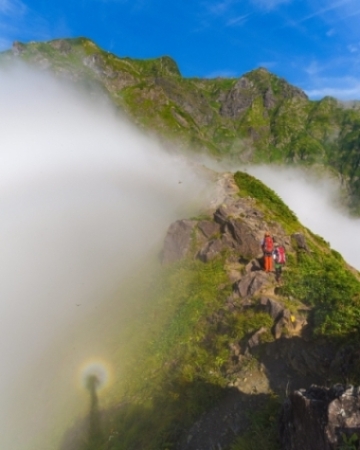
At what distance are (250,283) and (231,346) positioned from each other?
Answer: 159 inches

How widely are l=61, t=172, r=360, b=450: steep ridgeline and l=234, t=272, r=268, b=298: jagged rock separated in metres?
0.05

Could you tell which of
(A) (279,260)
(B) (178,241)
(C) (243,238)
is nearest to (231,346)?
(A) (279,260)

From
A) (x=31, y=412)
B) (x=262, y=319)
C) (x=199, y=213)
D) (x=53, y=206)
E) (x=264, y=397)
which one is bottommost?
(x=31, y=412)

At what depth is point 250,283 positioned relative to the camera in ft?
63.3

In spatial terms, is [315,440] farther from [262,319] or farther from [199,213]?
[199,213]

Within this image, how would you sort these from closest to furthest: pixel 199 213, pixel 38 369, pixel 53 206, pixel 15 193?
pixel 38 369 < pixel 199 213 < pixel 53 206 < pixel 15 193

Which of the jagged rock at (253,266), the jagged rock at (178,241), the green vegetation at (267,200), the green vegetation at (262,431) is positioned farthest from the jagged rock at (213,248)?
the green vegetation at (262,431)

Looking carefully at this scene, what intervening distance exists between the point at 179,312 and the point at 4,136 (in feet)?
341

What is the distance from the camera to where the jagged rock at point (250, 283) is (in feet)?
62.0

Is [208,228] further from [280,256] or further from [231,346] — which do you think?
[231,346]

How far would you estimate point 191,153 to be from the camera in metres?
187

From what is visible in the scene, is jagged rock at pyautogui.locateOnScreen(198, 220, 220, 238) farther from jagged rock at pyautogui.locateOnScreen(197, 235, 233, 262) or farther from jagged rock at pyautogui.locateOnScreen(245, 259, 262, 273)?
jagged rock at pyautogui.locateOnScreen(245, 259, 262, 273)

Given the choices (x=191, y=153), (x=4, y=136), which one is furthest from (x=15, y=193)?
(x=191, y=153)

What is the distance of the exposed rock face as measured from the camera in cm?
825
